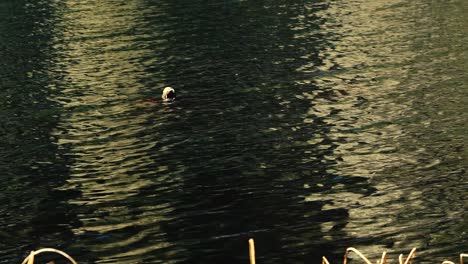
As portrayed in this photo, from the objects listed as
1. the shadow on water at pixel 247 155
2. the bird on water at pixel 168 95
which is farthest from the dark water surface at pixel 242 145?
the bird on water at pixel 168 95

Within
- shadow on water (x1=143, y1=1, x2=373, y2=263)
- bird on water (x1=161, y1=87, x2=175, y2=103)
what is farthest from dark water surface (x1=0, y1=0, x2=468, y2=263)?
bird on water (x1=161, y1=87, x2=175, y2=103)

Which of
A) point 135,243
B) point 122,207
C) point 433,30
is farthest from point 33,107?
point 433,30

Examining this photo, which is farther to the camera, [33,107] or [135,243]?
[33,107]

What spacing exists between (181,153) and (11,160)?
9.64 m

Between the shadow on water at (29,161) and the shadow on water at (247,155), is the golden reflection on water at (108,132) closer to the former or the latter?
the shadow on water at (29,161)

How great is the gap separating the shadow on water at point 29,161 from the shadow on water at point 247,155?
5.34m

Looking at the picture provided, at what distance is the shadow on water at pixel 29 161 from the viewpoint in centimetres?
3053

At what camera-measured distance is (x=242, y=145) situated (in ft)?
136

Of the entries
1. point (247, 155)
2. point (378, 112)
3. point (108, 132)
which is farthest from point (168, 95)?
point (247, 155)

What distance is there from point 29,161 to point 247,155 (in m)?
12.3

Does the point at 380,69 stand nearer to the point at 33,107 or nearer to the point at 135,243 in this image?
the point at 33,107

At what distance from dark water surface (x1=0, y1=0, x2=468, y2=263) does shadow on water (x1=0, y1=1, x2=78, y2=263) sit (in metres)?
0.13

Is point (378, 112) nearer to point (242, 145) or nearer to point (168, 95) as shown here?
point (242, 145)

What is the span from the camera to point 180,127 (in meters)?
46.8
